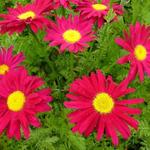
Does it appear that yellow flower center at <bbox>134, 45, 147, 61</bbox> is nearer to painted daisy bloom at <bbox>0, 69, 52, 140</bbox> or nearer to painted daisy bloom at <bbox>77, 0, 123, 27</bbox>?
painted daisy bloom at <bbox>77, 0, 123, 27</bbox>

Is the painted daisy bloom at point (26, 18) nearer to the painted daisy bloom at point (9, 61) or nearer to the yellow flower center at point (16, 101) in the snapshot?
the painted daisy bloom at point (9, 61)

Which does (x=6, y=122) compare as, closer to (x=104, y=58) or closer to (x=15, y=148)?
(x=15, y=148)

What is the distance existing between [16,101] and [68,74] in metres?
0.41

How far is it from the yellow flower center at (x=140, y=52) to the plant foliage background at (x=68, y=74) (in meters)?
0.14

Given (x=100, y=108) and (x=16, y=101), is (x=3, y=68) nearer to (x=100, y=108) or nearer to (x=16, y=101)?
(x=16, y=101)

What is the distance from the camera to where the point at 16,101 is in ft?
4.07

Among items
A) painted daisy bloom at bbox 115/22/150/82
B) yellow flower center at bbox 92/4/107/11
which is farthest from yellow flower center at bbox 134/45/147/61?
yellow flower center at bbox 92/4/107/11

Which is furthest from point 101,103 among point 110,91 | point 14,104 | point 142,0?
point 142,0

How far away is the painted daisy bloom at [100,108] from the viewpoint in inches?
45.1

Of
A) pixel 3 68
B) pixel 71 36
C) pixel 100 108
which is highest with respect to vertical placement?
pixel 71 36

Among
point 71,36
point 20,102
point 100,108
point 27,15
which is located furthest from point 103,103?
point 27,15

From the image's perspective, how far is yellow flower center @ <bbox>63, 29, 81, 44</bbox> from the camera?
4.83 feet

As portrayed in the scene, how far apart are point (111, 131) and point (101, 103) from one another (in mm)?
110

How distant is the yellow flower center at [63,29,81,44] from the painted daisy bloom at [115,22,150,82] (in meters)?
0.17
